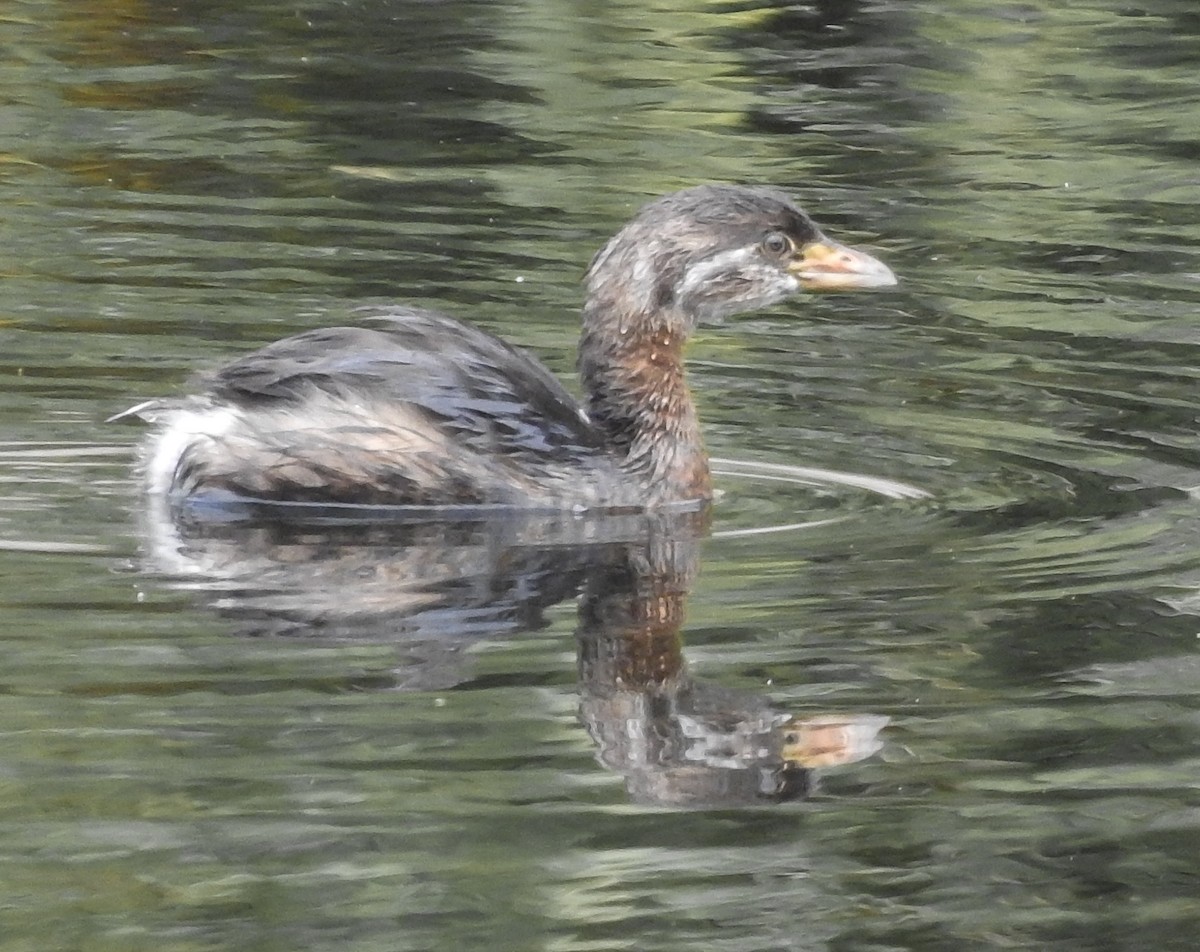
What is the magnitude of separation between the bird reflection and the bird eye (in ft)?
2.97

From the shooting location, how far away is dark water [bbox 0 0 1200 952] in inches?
→ 184

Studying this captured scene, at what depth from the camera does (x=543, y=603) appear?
6.50 metres

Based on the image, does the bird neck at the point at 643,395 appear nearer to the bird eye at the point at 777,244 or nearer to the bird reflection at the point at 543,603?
the bird reflection at the point at 543,603

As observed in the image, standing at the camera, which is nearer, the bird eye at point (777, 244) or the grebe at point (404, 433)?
the grebe at point (404, 433)

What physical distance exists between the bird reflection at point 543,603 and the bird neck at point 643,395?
0.20 m

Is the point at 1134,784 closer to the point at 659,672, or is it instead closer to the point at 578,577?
the point at 659,672

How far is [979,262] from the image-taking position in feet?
35.4

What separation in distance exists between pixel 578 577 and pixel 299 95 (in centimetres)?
765

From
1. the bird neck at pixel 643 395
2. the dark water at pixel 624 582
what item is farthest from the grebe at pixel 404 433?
the dark water at pixel 624 582

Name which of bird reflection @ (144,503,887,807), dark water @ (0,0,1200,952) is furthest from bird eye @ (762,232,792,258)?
bird reflection @ (144,503,887,807)

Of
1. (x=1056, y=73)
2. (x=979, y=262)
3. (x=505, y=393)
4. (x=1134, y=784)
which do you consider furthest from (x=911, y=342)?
(x=1056, y=73)

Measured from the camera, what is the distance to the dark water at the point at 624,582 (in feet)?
15.3

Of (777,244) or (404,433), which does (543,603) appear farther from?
(777,244)

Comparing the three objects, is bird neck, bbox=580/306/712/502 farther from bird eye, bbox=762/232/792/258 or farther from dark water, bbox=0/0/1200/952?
bird eye, bbox=762/232/792/258
